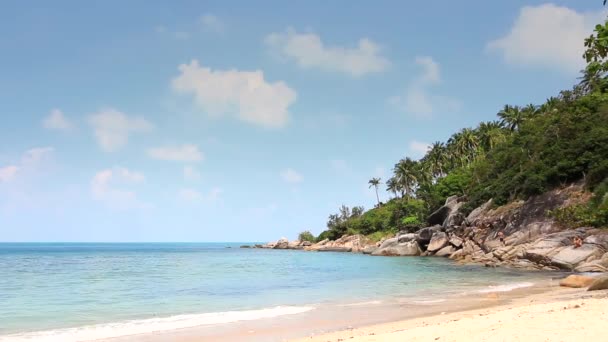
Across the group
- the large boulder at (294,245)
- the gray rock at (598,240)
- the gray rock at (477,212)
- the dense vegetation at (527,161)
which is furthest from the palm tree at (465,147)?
the gray rock at (598,240)

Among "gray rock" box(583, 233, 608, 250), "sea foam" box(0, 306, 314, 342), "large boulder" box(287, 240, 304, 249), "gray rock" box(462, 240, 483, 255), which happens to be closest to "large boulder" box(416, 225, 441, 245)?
"gray rock" box(462, 240, 483, 255)

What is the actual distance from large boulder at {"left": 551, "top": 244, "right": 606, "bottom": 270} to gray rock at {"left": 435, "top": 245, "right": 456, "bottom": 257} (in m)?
25.0

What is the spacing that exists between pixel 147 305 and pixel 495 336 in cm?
1756

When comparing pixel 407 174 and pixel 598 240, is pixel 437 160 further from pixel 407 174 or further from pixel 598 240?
pixel 598 240

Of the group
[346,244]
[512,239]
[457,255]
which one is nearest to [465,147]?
[346,244]

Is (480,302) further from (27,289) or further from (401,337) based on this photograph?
(27,289)

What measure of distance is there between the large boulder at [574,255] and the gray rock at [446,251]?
82.2ft

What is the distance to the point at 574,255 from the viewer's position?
3647cm

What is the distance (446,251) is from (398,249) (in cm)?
1166

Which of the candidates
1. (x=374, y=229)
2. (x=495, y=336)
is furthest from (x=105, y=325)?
(x=374, y=229)

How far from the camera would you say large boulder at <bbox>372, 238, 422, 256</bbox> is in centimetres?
7169

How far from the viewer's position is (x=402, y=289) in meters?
26.7

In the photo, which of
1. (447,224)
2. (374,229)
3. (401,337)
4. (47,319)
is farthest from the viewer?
(374,229)

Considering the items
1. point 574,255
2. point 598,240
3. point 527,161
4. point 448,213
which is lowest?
point 574,255
